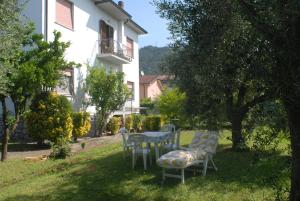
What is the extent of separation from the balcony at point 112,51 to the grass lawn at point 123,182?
41.4 ft

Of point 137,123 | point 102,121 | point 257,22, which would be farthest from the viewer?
point 137,123

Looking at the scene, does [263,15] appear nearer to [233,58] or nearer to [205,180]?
[233,58]

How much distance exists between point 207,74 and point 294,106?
4953 mm

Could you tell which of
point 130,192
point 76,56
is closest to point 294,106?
point 130,192

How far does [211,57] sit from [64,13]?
12615 millimetres

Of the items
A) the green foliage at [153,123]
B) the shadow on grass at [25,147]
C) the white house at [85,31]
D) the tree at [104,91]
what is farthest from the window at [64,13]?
the green foliage at [153,123]

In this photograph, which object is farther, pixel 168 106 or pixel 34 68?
pixel 168 106

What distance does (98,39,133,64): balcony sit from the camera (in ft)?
78.7

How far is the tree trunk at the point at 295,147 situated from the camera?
4.52 m

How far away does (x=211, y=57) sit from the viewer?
885 centimetres

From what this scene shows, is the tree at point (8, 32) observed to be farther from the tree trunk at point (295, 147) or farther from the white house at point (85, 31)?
the white house at point (85, 31)

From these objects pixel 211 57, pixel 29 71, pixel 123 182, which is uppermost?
pixel 29 71

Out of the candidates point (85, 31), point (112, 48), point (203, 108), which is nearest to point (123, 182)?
point (203, 108)

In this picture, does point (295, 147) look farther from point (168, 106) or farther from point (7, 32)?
point (168, 106)
